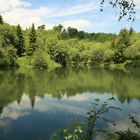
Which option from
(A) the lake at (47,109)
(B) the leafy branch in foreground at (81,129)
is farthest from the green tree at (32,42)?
(B) the leafy branch in foreground at (81,129)

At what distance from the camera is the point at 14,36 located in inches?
4090

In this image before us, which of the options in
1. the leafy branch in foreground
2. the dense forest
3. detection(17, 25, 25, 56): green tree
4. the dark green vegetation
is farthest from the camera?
detection(17, 25, 25, 56): green tree

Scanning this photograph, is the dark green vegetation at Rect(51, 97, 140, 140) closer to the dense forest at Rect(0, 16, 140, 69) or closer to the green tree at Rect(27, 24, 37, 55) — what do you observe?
the dense forest at Rect(0, 16, 140, 69)

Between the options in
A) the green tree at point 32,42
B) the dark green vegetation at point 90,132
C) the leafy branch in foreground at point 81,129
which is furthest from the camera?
the green tree at point 32,42

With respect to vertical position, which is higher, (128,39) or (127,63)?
(128,39)

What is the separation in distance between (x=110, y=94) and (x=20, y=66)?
2328 inches

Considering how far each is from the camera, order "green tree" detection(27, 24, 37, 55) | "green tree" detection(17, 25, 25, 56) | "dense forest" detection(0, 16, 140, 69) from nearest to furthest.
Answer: "dense forest" detection(0, 16, 140, 69)
"green tree" detection(27, 24, 37, 55)
"green tree" detection(17, 25, 25, 56)

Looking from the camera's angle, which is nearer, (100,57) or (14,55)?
(14,55)

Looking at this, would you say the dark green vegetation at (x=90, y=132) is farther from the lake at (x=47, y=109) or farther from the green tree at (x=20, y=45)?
the green tree at (x=20, y=45)

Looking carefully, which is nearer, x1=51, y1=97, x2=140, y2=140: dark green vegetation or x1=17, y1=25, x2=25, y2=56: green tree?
x1=51, y1=97, x2=140, y2=140: dark green vegetation

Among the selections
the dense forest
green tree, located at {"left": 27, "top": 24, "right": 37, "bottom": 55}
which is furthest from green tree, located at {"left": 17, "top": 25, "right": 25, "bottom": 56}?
green tree, located at {"left": 27, "top": 24, "right": 37, "bottom": 55}

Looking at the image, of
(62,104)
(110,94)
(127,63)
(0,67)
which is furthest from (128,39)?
(62,104)

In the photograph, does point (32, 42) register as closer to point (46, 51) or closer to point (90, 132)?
point (46, 51)

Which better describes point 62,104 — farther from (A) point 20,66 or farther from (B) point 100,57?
(B) point 100,57
